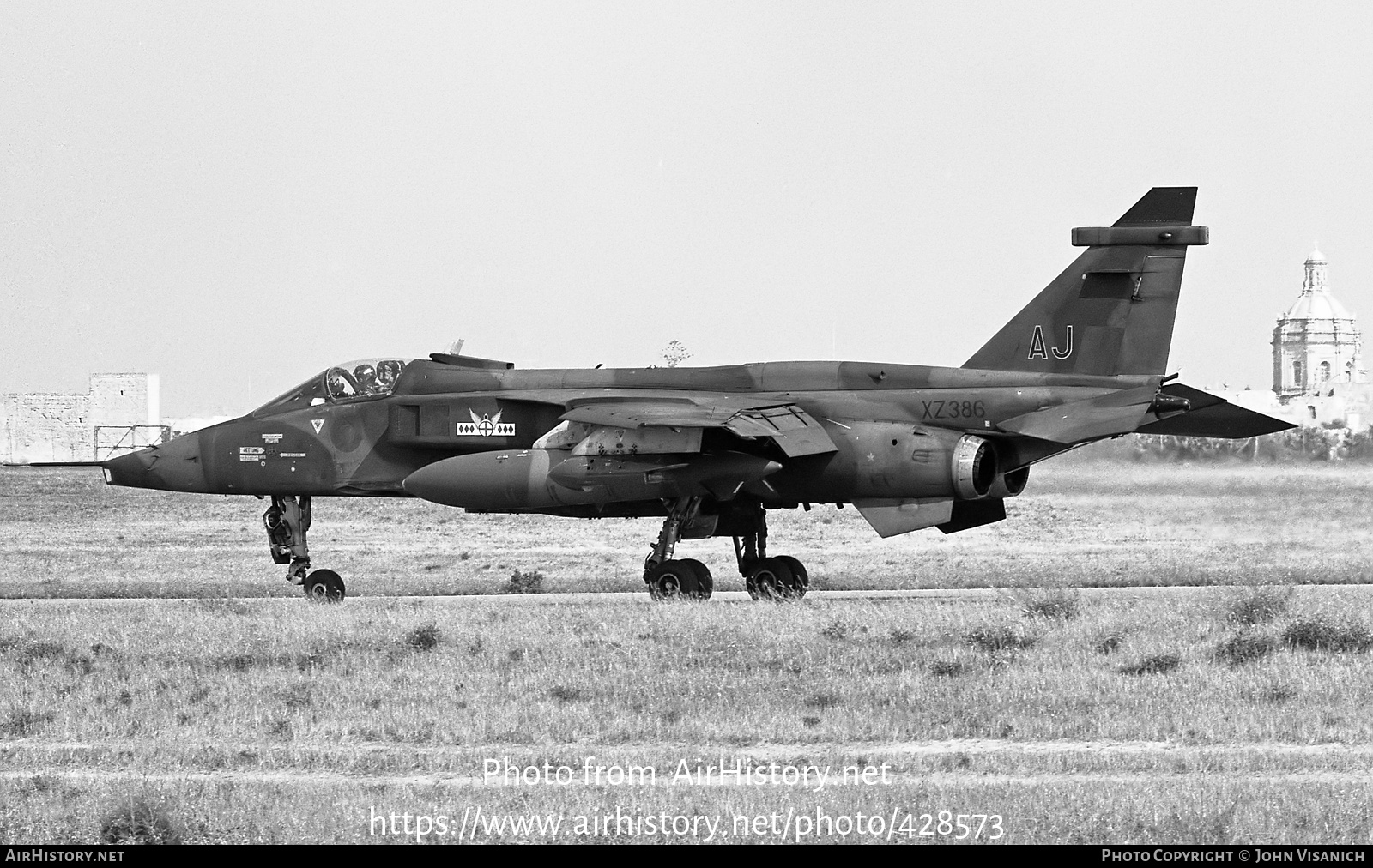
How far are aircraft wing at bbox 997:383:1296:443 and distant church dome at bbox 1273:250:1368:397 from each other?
112 m

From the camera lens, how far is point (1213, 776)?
1059 cm

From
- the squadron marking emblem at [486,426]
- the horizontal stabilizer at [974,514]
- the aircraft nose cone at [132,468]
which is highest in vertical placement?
the squadron marking emblem at [486,426]

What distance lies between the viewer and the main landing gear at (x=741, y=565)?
21.2m

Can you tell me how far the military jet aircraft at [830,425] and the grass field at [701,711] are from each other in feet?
4.53

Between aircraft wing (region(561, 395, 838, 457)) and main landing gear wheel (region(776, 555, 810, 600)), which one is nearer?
aircraft wing (region(561, 395, 838, 457))

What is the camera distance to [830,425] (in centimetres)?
2095

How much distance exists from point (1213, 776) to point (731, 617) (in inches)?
330

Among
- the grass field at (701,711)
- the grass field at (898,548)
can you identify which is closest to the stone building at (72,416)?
the grass field at (898,548)

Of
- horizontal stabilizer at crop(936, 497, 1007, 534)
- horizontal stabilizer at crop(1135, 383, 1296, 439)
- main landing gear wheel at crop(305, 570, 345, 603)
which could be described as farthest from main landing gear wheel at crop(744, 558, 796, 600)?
main landing gear wheel at crop(305, 570, 345, 603)

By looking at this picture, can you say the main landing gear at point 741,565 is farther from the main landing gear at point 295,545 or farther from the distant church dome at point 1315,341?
the distant church dome at point 1315,341

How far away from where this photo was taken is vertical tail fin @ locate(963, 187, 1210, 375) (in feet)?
67.9

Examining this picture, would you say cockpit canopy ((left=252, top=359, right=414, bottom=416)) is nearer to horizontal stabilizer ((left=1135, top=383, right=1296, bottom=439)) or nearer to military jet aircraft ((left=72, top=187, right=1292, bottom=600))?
military jet aircraft ((left=72, top=187, right=1292, bottom=600))
